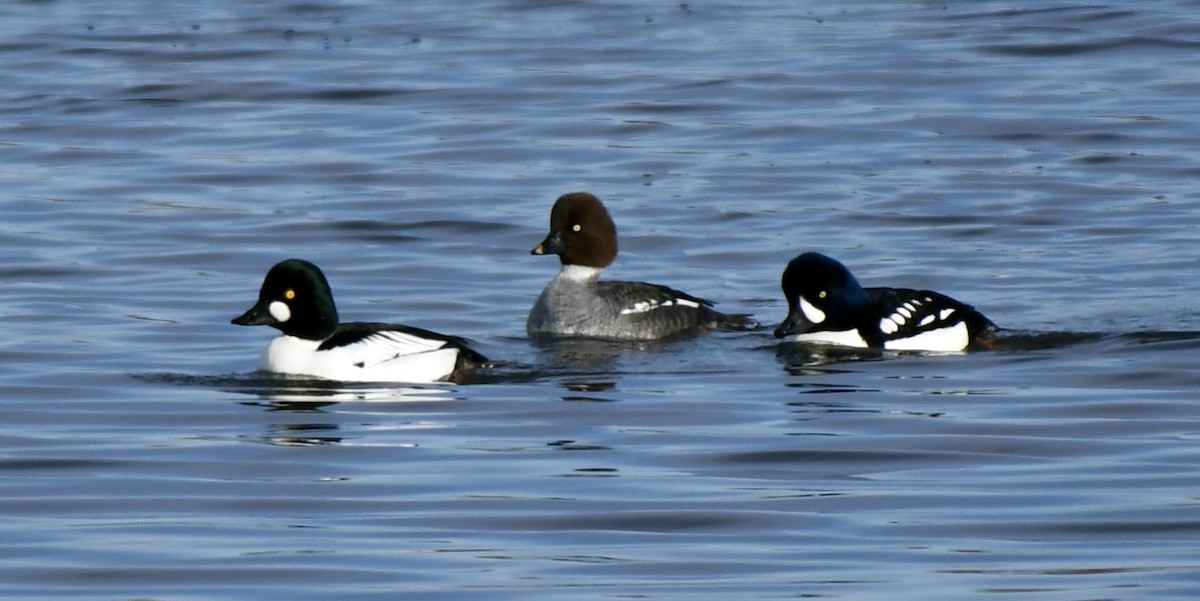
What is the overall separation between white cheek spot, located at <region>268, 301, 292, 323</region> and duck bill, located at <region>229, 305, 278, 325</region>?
0.02 metres

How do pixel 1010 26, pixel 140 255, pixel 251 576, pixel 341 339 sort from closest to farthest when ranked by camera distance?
1. pixel 251 576
2. pixel 341 339
3. pixel 140 255
4. pixel 1010 26

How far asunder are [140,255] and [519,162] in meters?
4.97

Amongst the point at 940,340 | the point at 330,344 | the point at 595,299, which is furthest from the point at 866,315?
the point at 330,344

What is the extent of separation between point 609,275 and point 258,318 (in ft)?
17.2

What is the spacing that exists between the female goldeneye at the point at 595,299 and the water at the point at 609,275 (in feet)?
0.94

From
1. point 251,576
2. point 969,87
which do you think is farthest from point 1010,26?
point 251,576

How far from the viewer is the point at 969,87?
24500 mm

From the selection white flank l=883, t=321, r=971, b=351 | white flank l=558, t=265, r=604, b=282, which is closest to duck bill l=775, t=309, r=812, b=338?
white flank l=883, t=321, r=971, b=351

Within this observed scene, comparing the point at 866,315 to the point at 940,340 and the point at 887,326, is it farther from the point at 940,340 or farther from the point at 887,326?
the point at 940,340

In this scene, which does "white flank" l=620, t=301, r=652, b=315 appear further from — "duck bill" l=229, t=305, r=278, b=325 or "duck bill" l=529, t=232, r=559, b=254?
"duck bill" l=229, t=305, r=278, b=325

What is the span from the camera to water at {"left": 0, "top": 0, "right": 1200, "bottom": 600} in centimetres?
834

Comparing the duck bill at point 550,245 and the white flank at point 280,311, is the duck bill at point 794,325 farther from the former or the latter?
the white flank at point 280,311

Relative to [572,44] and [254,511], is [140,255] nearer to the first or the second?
[254,511]

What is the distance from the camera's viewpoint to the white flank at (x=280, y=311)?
40.3 feet
